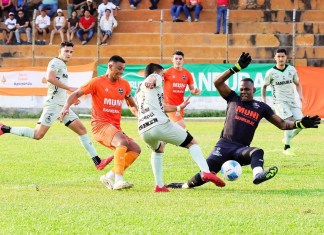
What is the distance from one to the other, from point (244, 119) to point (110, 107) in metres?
2.13

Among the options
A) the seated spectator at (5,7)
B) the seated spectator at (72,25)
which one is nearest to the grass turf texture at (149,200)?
the seated spectator at (72,25)

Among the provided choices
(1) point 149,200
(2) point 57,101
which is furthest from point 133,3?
(1) point 149,200

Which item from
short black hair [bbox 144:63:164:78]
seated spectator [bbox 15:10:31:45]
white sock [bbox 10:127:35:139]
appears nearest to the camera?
short black hair [bbox 144:63:164:78]

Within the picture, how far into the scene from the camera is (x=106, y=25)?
39188 mm

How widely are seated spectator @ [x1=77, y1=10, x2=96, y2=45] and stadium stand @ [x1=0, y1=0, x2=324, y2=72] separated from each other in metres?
0.44

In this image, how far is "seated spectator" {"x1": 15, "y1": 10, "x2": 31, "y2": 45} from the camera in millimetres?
39844

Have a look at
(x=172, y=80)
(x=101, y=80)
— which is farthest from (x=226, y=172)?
(x=172, y=80)

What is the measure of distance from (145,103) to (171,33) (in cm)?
2625

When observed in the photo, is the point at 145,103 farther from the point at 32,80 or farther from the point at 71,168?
the point at 32,80

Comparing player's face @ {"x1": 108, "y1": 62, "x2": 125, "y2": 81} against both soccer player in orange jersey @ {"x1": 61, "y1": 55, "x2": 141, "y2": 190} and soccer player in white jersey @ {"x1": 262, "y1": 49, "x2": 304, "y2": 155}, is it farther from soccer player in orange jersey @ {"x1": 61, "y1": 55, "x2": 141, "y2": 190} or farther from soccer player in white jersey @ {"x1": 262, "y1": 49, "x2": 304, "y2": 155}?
soccer player in white jersey @ {"x1": 262, "y1": 49, "x2": 304, "y2": 155}

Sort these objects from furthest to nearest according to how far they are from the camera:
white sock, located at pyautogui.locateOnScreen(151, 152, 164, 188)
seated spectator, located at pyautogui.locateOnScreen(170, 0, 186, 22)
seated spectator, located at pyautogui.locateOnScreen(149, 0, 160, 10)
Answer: seated spectator, located at pyautogui.locateOnScreen(149, 0, 160, 10) → seated spectator, located at pyautogui.locateOnScreen(170, 0, 186, 22) → white sock, located at pyautogui.locateOnScreen(151, 152, 164, 188)

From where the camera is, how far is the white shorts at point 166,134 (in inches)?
534

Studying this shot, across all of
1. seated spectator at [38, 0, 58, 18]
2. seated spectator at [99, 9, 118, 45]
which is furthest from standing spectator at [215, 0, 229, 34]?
seated spectator at [38, 0, 58, 18]

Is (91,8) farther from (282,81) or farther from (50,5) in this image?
(282,81)
